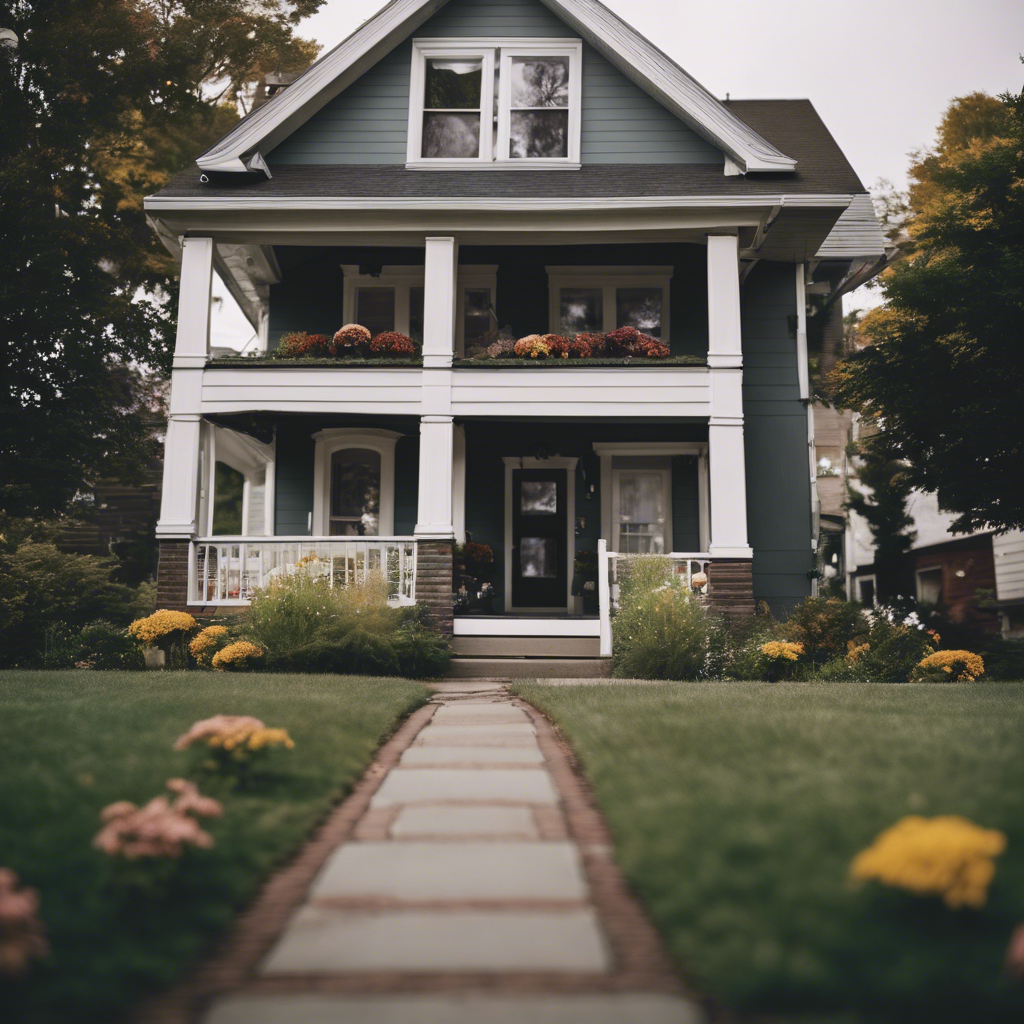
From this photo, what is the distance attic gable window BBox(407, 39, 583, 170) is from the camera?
14.0 m

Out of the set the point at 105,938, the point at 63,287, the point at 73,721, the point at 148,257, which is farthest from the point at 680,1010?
the point at 148,257

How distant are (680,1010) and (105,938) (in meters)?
1.60

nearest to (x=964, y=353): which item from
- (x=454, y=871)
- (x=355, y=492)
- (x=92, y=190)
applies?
(x=355, y=492)

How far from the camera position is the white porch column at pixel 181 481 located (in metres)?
12.5

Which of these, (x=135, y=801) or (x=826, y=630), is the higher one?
(x=826, y=630)

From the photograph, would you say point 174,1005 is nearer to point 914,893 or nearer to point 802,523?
point 914,893

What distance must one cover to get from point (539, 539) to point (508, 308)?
352 cm

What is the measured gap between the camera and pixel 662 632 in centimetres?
1049

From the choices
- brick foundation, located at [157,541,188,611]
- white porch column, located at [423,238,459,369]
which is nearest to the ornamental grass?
brick foundation, located at [157,541,188,611]

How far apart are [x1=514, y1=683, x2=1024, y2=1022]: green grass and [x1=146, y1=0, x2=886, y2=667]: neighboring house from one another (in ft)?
21.6

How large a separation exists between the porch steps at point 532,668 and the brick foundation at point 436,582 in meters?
0.53

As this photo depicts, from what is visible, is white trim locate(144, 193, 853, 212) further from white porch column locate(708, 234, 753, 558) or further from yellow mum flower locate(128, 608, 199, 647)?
yellow mum flower locate(128, 608, 199, 647)

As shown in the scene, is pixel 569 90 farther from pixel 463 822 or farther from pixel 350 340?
pixel 463 822

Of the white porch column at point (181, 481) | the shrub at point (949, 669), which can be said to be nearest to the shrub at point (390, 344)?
the white porch column at point (181, 481)
